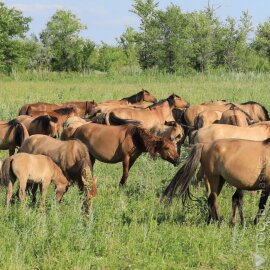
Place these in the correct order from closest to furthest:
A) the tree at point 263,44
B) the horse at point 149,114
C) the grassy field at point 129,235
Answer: the grassy field at point 129,235 → the horse at point 149,114 → the tree at point 263,44

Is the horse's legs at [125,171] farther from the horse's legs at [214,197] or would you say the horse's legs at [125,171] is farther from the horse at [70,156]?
the horse's legs at [214,197]

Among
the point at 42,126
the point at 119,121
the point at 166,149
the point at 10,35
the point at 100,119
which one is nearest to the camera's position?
the point at 166,149

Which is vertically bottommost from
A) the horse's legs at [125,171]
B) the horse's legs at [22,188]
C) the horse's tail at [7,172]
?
the horse's legs at [125,171]

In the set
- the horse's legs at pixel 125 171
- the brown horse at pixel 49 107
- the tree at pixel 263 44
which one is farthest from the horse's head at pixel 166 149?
the tree at pixel 263 44

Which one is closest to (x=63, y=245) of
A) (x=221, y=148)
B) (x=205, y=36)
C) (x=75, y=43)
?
(x=221, y=148)

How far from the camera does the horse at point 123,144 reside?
10180 mm

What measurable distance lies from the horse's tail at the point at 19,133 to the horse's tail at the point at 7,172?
3892 millimetres

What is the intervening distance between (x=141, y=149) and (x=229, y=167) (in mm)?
3223

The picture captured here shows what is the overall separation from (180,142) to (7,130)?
389cm

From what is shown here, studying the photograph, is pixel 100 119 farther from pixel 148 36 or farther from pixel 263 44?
pixel 263 44

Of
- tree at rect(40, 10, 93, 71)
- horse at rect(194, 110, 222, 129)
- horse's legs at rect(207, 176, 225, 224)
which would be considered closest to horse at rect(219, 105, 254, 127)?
horse at rect(194, 110, 222, 129)

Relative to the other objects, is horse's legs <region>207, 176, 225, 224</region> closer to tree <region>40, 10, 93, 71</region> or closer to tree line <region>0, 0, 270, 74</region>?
tree line <region>0, 0, 270, 74</region>

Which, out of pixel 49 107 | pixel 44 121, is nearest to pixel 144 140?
pixel 44 121

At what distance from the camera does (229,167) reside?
7.50m
